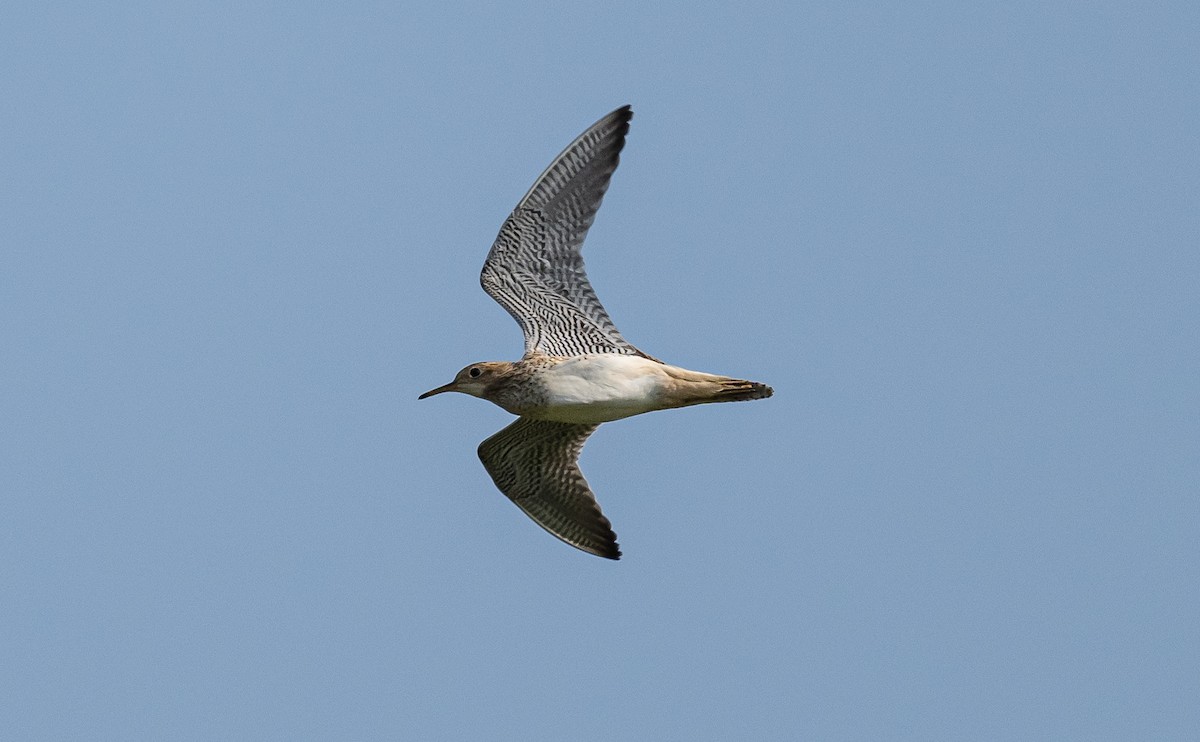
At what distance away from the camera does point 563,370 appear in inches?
618

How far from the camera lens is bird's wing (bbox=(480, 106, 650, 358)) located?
1670 centimetres

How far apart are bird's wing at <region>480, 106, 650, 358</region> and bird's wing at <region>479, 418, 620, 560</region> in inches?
52.1

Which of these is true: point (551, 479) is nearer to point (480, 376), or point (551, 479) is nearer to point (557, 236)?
point (480, 376)

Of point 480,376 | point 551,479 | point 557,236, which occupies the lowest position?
point 551,479

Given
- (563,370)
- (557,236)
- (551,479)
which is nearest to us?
(563,370)

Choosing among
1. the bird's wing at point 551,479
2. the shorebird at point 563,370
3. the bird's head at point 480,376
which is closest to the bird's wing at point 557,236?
the shorebird at point 563,370

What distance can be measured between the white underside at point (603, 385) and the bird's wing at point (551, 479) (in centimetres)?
153

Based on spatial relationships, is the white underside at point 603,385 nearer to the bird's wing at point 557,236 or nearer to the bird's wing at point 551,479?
the bird's wing at point 557,236

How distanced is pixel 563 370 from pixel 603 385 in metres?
0.42

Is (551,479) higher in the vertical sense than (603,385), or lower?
lower

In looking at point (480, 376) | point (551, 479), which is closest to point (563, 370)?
point (480, 376)

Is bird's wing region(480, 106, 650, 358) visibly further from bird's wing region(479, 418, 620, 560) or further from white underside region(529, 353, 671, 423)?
bird's wing region(479, 418, 620, 560)

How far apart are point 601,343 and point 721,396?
1391 mm

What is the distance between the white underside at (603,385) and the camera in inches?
612
